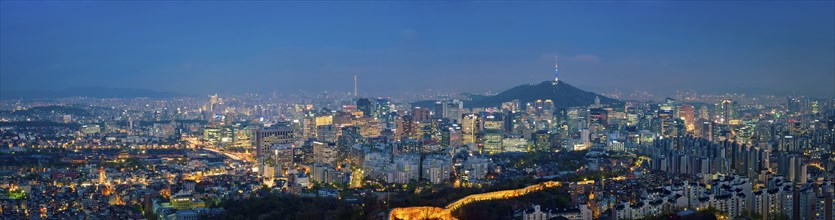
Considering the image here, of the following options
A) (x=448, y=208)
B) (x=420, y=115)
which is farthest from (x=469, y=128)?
(x=448, y=208)

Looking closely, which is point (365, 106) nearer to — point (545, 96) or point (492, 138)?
point (545, 96)

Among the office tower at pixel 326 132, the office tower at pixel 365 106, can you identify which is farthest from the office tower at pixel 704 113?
the office tower at pixel 365 106

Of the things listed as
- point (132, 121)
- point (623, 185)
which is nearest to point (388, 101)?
point (132, 121)

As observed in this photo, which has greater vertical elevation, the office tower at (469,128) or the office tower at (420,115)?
the office tower at (420,115)

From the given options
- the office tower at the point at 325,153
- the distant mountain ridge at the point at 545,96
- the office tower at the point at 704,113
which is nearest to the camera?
the office tower at the point at 325,153

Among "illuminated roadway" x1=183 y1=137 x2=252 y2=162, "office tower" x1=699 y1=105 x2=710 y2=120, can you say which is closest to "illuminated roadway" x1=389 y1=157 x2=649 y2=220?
"illuminated roadway" x1=183 y1=137 x2=252 y2=162

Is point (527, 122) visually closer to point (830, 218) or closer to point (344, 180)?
point (344, 180)

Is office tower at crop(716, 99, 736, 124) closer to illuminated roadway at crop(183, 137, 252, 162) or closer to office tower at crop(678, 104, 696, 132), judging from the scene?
office tower at crop(678, 104, 696, 132)

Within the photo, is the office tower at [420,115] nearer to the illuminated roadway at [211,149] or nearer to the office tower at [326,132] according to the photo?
the office tower at [326,132]
